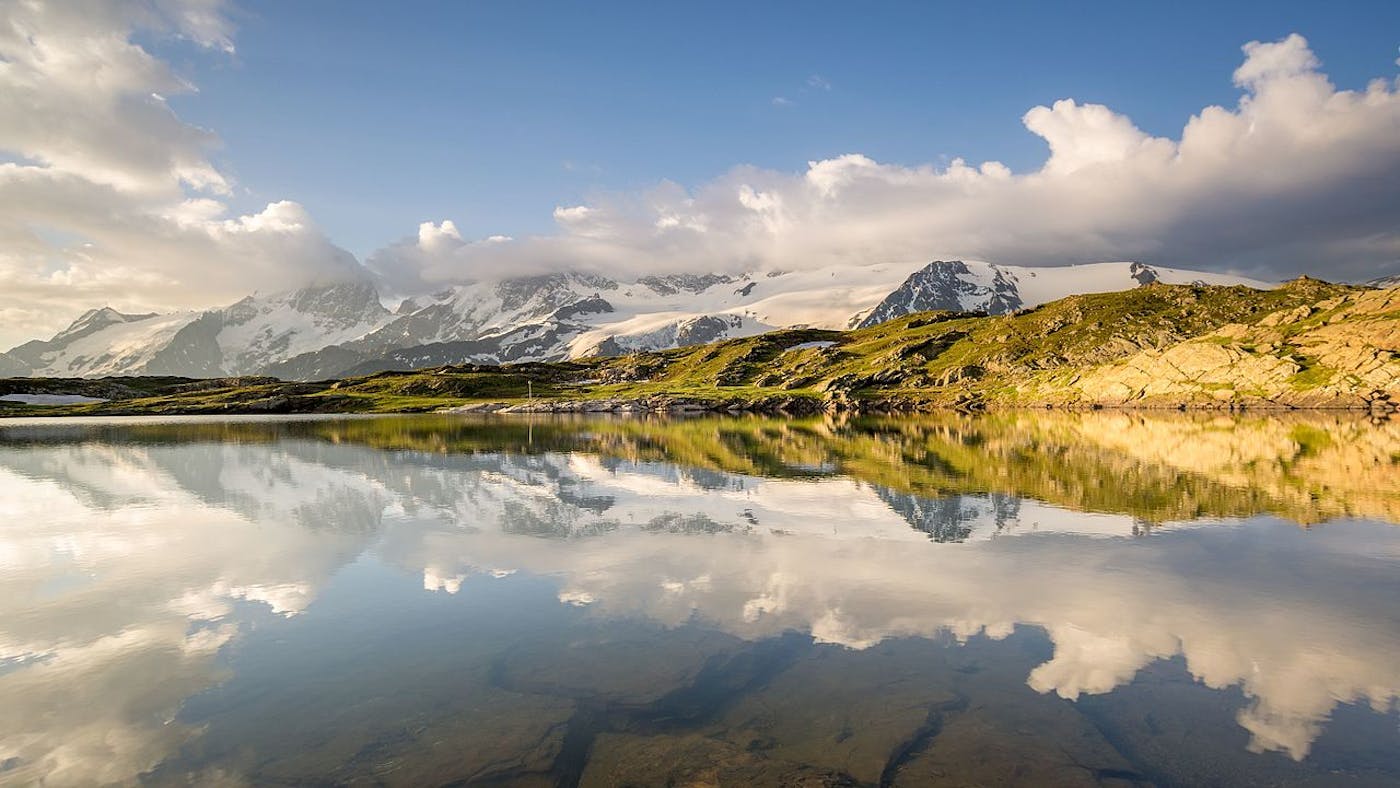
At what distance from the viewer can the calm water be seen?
1264 cm

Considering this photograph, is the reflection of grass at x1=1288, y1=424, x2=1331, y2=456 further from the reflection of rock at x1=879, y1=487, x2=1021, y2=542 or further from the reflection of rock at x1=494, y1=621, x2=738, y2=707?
the reflection of rock at x1=494, y1=621, x2=738, y2=707

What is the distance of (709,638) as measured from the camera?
60.6 feet

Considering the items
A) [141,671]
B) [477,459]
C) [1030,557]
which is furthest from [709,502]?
[477,459]

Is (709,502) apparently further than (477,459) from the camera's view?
No

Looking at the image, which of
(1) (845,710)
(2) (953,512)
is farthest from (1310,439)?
(1) (845,710)

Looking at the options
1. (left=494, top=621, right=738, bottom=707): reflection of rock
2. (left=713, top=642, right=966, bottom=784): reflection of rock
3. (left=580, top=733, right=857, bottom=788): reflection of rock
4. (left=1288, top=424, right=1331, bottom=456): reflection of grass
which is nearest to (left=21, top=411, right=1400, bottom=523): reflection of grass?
(left=1288, top=424, right=1331, bottom=456): reflection of grass

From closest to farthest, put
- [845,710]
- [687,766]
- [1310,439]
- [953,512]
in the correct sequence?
[687,766], [845,710], [953,512], [1310,439]

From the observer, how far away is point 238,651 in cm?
1803

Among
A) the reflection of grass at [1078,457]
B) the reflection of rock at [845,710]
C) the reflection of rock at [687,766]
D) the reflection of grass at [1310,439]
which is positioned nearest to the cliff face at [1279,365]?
the reflection of grass at [1078,457]

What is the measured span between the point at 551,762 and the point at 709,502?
2932 cm

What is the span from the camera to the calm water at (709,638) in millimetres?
12641

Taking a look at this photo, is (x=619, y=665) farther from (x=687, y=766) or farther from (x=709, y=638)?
(x=687, y=766)

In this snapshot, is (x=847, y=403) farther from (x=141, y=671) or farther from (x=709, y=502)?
(x=141, y=671)

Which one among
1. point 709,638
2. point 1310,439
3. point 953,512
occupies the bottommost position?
point 1310,439
